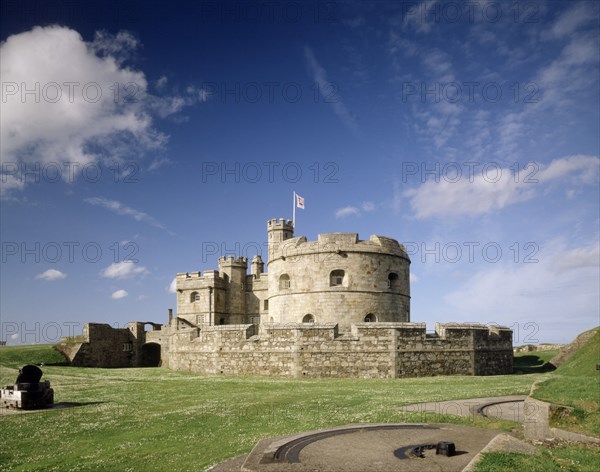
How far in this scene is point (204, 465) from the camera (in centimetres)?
861

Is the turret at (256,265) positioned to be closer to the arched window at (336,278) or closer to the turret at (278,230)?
the turret at (278,230)

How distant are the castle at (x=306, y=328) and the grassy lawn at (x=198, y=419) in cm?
269

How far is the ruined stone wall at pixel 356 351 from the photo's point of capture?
79.6ft

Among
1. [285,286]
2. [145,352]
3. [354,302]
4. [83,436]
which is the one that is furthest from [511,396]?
[145,352]

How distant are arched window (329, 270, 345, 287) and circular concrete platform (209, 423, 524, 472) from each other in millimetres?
22934

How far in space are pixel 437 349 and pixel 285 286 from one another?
13365mm

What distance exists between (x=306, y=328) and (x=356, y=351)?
2.71 meters

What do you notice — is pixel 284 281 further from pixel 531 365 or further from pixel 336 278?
pixel 531 365

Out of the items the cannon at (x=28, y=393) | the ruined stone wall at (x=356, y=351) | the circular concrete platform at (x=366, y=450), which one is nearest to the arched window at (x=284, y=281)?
the ruined stone wall at (x=356, y=351)

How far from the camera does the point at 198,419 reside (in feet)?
43.3

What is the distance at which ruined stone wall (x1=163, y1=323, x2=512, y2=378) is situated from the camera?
79.6 feet

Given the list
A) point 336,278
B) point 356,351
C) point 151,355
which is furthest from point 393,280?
point 151,355

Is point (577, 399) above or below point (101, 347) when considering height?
above

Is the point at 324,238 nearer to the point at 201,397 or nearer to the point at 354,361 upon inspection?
the point at 354,361
